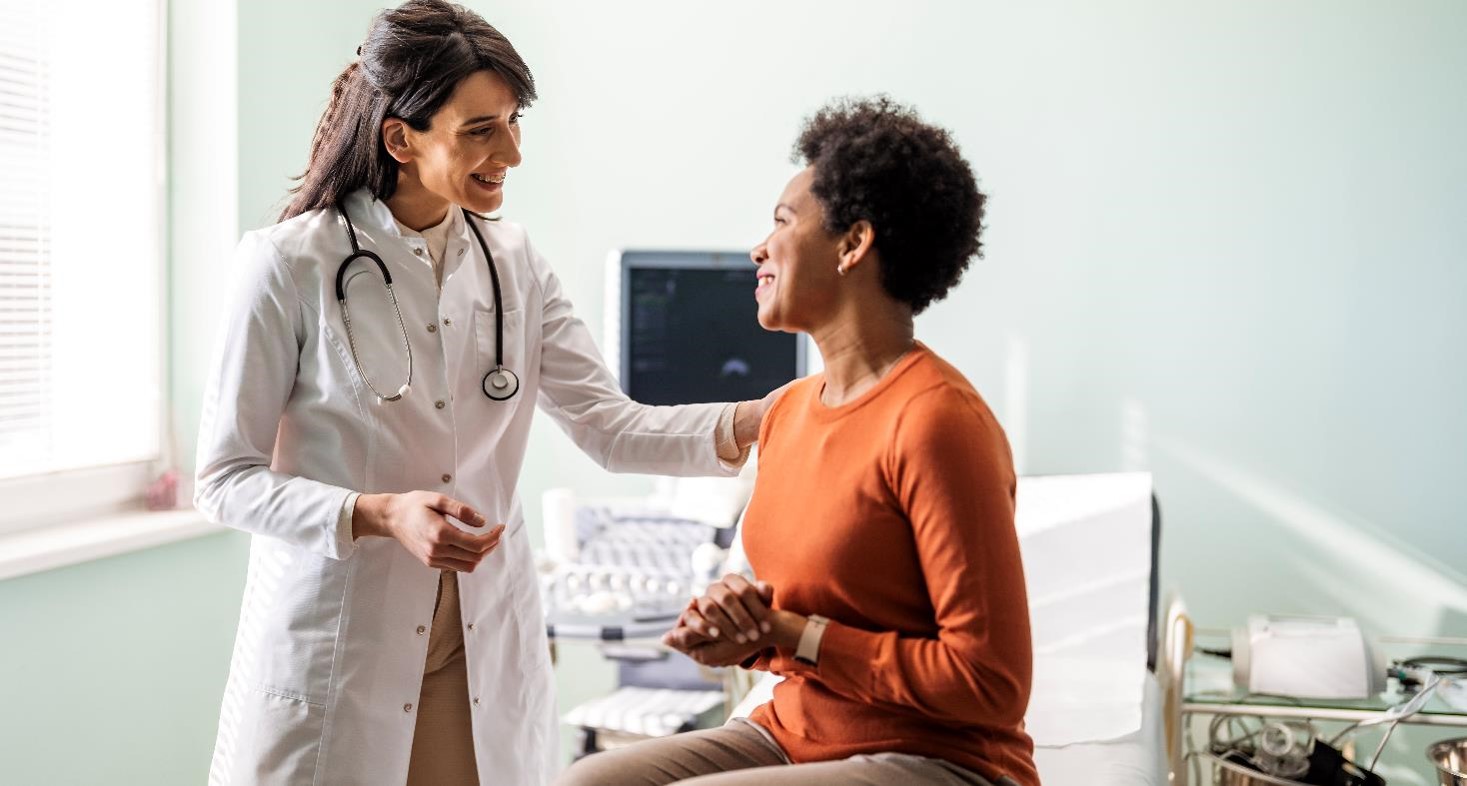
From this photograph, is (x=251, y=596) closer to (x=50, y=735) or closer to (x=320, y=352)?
(x=320, y=352)

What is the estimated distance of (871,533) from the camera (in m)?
1.19

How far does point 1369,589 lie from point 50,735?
2522 millimetres

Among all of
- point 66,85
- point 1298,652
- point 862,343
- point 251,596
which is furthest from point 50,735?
point 1298,652

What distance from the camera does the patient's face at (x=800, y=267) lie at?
1.30 m

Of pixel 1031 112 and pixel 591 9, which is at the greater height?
pixel 591 9

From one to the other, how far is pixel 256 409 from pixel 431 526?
0.30 m

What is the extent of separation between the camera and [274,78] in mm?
2803

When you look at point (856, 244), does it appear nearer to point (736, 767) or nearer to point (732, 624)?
point (732, 624)

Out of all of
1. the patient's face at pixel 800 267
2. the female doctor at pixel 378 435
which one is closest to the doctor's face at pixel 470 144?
the female doctor at pixel 378 435

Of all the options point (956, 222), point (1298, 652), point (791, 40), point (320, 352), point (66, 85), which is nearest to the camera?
point (956, 222)

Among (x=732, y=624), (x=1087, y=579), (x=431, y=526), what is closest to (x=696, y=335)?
(x=1087, y=579)

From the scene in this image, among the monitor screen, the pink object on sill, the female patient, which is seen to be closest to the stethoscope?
the female patient

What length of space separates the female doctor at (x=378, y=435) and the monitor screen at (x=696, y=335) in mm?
1288

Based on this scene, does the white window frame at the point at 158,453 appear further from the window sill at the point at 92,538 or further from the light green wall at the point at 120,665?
the light green wall at the point at 120,665
